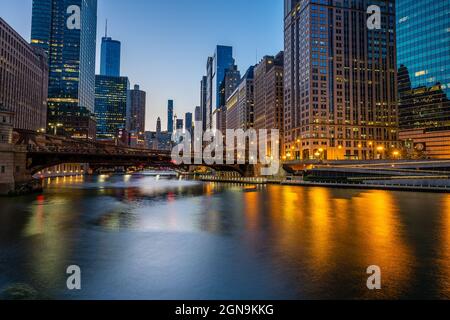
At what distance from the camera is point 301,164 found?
122m

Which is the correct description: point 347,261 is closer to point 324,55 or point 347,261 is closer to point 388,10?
point 324,55

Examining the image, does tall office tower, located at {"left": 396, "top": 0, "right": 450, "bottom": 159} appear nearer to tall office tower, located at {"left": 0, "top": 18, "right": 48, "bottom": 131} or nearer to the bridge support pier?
the bridge support pier

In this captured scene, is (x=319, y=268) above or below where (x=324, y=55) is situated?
below

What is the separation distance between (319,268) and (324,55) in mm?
174251

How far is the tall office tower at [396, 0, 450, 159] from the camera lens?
14275 cm

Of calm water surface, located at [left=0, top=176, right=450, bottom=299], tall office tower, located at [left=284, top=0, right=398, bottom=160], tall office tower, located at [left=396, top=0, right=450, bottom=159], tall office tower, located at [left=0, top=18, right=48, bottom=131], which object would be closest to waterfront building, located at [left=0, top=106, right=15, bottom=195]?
calm water surface, located at [left=0, top=176, right=450, bottom=299]

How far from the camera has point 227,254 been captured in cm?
2047

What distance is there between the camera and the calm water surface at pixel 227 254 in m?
14.4

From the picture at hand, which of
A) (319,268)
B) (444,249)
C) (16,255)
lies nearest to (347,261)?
(319,268)

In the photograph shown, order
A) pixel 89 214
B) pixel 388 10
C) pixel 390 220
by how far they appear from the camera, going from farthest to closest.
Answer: pixel 388 10 → pixel 89 214 → pixel 390 220

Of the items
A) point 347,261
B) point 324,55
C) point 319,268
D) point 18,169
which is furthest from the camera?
point 324,55

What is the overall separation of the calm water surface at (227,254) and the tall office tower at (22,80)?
114462 millimetres

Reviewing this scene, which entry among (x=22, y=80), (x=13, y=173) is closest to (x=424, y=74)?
(x=13, y=173)

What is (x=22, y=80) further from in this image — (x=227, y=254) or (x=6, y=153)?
(x=227, y=254)
